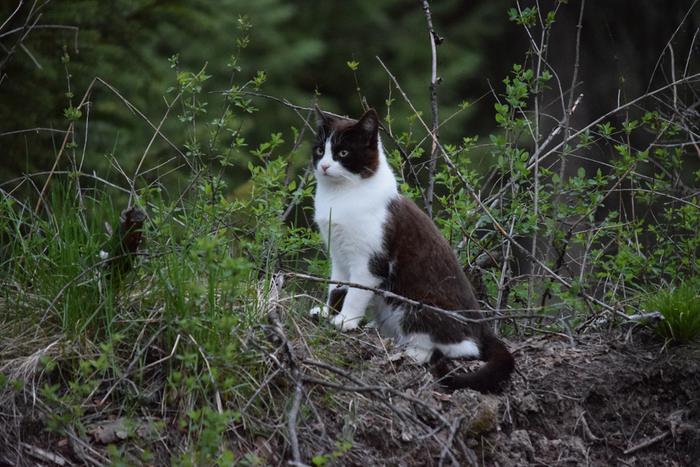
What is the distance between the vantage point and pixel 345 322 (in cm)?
394

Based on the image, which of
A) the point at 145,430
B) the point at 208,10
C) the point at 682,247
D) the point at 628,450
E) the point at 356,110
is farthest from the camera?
the point at 356,110

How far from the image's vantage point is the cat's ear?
4258mm

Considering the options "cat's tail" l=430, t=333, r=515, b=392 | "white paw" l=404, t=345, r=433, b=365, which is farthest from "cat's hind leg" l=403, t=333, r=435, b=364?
"cat's tail" l=430, t=333, r=515, b=392

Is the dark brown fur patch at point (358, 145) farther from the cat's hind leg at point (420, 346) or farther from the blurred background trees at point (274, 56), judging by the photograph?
the cat's hind leg at point (420, 346)

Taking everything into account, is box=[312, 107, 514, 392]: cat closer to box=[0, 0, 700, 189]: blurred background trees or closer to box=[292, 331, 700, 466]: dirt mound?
box=[292, 331, 700, 466]: dirt mound

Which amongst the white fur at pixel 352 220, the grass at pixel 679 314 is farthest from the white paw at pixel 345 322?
the grass at pixel 679 314

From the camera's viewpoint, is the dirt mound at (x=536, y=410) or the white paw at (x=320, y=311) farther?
the white paw at (x=320, y=311)

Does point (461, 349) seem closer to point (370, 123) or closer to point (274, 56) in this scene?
point (370, 123)

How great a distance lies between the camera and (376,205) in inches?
165

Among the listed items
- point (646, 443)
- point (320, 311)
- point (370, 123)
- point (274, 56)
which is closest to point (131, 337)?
point (320, 311)

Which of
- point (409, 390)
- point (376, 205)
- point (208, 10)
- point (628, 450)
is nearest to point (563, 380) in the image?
point (628, 450)

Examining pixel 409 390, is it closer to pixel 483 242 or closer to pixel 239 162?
pixel 483 242

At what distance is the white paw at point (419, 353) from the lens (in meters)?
3.91

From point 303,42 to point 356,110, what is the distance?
1260 millimetres
